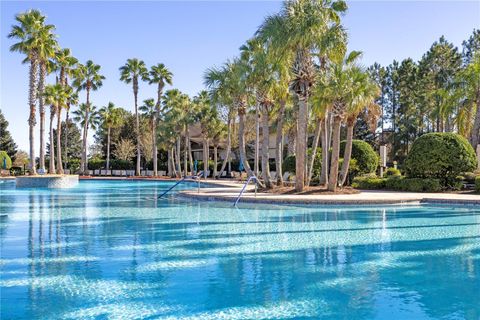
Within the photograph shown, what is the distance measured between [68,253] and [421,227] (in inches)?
380

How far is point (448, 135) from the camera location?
26953 mm

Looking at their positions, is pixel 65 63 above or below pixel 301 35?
above

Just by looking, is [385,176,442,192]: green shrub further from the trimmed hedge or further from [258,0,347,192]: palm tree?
[258,0,347,192]: palm tree

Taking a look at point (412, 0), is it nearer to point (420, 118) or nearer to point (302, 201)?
point (302, 201)

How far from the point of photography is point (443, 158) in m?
26.3

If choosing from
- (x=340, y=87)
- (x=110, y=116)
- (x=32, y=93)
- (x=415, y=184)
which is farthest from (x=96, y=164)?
(x=340, y=87)

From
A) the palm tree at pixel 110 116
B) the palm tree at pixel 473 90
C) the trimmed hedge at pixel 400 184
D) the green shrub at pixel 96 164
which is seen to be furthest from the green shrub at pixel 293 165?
the green shrub at pixel 96 164

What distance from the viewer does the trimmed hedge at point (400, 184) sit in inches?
1034

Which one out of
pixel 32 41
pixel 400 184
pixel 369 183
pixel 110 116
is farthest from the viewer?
pixel 110 116

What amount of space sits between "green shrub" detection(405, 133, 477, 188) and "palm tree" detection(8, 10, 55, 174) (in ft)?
88.7

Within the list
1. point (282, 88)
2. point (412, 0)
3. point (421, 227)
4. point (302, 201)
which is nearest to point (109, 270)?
point (421, 227)

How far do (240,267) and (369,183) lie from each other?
21.3m

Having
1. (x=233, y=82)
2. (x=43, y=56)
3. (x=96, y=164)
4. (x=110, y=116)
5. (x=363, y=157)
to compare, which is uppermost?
(x=43, y=56)

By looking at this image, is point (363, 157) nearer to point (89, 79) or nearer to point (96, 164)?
point (89, 79)
